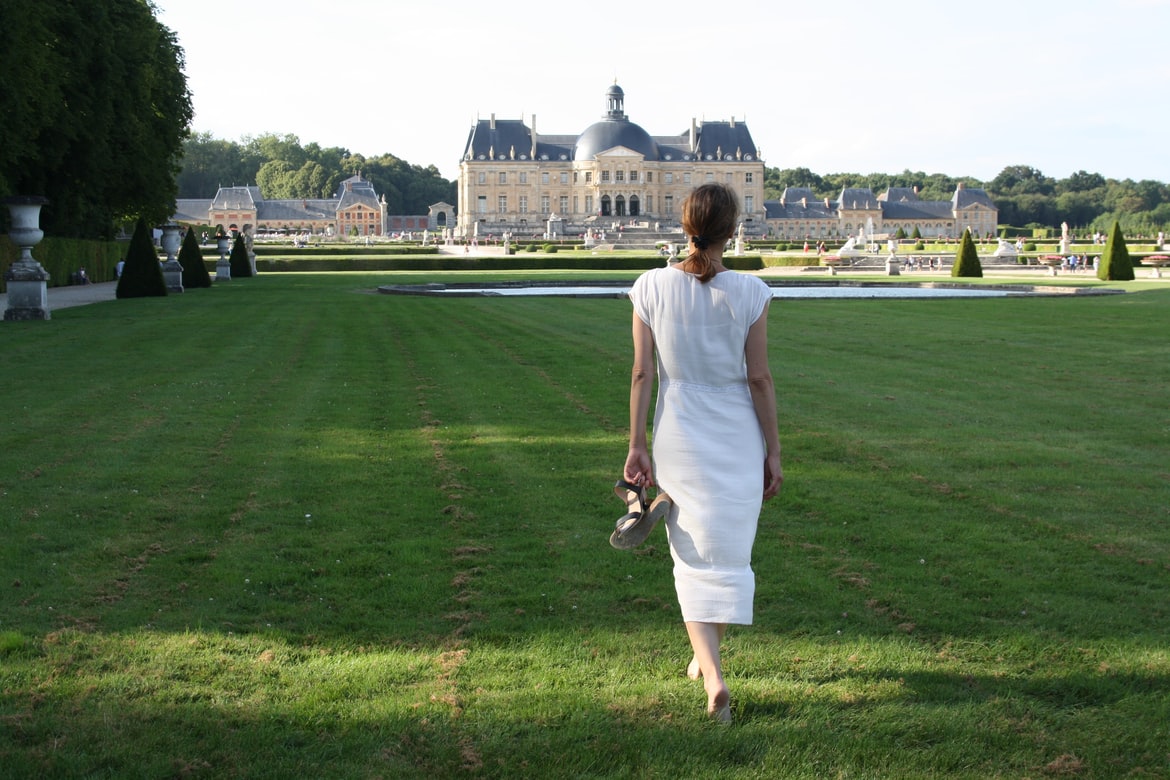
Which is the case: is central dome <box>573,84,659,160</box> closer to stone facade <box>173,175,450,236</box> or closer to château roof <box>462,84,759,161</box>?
château roof <box>462,84,759,161</box>

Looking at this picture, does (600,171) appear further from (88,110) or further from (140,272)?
(140,272)

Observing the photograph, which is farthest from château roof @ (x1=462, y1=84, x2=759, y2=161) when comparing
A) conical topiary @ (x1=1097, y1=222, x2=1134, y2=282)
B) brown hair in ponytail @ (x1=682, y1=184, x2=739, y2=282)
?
brown hair in ponytail @ (x1=682, y1=184, x2=739, y2=282)

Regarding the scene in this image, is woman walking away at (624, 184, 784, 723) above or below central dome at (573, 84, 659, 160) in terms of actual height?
below

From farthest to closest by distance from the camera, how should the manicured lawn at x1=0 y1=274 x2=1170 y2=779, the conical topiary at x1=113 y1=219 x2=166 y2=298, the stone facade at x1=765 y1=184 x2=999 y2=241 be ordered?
the stone facade at x1=765 y1=184 x2=999 y2=241, the conical topiary at x1=113 y1=219 x2=166 y2=298, the manicured lawn at x1=0 y1=274 x2=1170 y2=779

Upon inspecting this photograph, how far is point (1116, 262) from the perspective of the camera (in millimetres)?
30109

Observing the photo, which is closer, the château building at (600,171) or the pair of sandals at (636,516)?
the pair of sandals at (636,516)

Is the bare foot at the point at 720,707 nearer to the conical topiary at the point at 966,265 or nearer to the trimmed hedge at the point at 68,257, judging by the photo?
the trimmed hedge at the point at 68,257

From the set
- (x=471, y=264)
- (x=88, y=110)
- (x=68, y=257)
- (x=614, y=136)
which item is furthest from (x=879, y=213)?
(x=88, y=110)

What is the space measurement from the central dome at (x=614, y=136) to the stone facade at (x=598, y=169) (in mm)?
91

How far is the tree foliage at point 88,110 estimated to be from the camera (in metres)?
19.7

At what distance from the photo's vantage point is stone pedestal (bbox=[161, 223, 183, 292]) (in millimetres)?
25781

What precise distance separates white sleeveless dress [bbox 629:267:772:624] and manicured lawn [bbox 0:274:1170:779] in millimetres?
357

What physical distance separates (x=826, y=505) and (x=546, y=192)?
99.8 m

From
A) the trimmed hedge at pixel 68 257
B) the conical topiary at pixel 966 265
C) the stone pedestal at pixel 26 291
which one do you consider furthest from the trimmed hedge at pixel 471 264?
the stone pedestal at pixel 26 291
